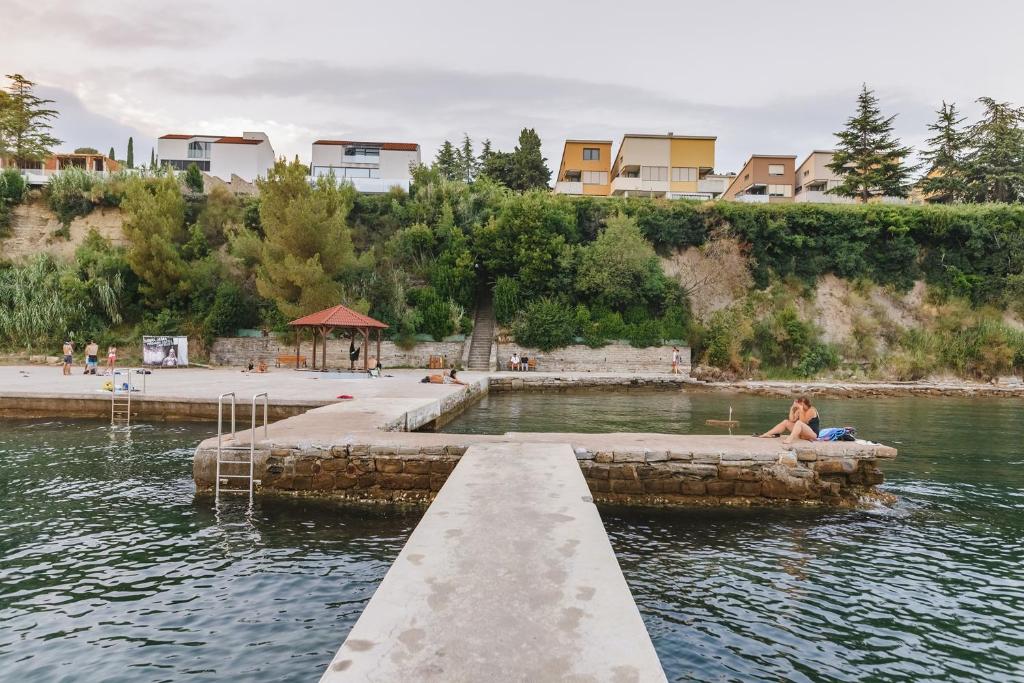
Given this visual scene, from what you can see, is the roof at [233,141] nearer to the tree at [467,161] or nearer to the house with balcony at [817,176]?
the tree at [467,161]

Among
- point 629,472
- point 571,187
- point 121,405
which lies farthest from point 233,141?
point 629,472

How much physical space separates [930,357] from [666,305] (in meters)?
13.1

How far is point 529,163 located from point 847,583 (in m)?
46.5

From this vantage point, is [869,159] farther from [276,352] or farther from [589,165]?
[276,352]

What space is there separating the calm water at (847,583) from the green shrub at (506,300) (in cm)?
2135

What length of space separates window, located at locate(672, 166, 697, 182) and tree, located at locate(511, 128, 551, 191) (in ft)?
33.1

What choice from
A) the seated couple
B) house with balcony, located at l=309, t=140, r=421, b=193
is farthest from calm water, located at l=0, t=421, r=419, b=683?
house with balcony, located at l=309, t=140, r=421, b=193

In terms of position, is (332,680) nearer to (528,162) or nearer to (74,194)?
(74,194)

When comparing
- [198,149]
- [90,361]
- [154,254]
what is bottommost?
[90,361]

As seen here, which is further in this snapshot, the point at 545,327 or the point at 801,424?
the point at 545,327

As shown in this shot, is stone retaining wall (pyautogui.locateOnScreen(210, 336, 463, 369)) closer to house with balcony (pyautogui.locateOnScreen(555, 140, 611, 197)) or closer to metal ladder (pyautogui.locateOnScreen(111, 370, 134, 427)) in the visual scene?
metal ladder (pyautogui.locateOnScreen(111, 370, 134, 427))

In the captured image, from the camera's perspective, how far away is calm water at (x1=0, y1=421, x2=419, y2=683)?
433 centimetres

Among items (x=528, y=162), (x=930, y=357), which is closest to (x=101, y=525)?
(x=930, y=357)

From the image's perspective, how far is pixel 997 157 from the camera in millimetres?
43000
